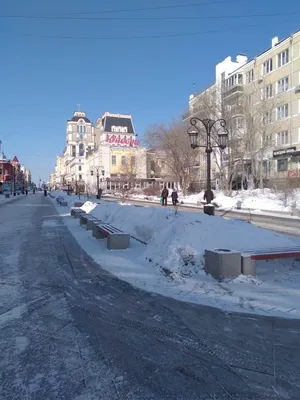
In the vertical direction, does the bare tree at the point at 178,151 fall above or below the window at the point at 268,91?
below

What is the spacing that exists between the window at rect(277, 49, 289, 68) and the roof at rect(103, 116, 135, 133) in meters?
62.0

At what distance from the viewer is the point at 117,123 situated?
9919 cm

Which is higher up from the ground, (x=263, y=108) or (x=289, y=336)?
(x=263, y=108)

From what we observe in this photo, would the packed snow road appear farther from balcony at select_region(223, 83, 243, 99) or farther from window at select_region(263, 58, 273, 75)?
window at select_region(263, 58, 273, 75)

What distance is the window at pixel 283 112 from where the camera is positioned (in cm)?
3803

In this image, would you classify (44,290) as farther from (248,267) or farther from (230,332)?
(248,267)

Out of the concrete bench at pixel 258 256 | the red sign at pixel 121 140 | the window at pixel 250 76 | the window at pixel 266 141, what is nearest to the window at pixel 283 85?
the window at pixel 250 76

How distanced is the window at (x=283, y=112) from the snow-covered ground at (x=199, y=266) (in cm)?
3387

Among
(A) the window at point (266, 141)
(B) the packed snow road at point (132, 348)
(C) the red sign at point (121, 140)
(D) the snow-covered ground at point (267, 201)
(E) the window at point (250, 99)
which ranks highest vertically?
(C) the red sign at point (121, 140)

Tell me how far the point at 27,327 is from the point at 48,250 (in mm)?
5332

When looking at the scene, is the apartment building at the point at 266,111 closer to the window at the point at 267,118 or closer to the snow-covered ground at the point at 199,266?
the window at the point at 267,118

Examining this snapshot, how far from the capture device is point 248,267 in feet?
20.2

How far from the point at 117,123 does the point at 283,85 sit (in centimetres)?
6644

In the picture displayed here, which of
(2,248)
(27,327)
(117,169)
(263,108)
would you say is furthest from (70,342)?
(117,169)
